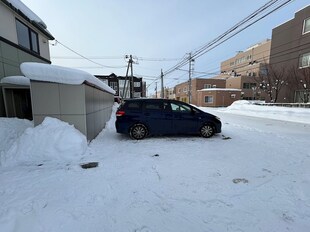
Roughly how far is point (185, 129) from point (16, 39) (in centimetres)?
1023

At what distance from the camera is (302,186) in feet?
10.5

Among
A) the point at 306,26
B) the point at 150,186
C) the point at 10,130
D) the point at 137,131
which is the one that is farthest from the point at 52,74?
the point at 306,26

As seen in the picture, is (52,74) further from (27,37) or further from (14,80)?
(27,37)

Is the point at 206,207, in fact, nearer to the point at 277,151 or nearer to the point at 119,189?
the point at 119,189

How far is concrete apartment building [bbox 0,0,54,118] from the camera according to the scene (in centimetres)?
847

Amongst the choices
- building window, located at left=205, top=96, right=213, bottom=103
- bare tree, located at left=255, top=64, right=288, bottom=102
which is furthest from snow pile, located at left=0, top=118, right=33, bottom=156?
building window, located at left=205, top=96, right=213, bottom=103

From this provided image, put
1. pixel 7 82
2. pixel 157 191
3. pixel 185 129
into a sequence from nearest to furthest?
1. pixel 157 191
2. pixel 185 129
3. pixel 7 82

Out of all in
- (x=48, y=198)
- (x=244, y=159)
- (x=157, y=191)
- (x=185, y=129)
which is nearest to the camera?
(x=48, y=198)

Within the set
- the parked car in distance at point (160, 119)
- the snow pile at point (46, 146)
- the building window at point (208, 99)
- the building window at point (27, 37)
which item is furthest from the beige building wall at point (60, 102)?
the building window at point (208, 99)

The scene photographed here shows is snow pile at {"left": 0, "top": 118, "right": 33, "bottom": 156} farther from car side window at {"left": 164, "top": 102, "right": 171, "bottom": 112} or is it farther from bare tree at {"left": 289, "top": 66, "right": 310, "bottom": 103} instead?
bare tree at {"left": 289, "top": 66, "right": 310, "bottom": 103}

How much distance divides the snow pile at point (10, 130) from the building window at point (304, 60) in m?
25.6

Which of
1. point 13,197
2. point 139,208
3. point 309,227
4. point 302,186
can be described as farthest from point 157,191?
point 302,186

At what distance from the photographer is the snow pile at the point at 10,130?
18.5 ft

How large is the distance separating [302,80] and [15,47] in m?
25.2
